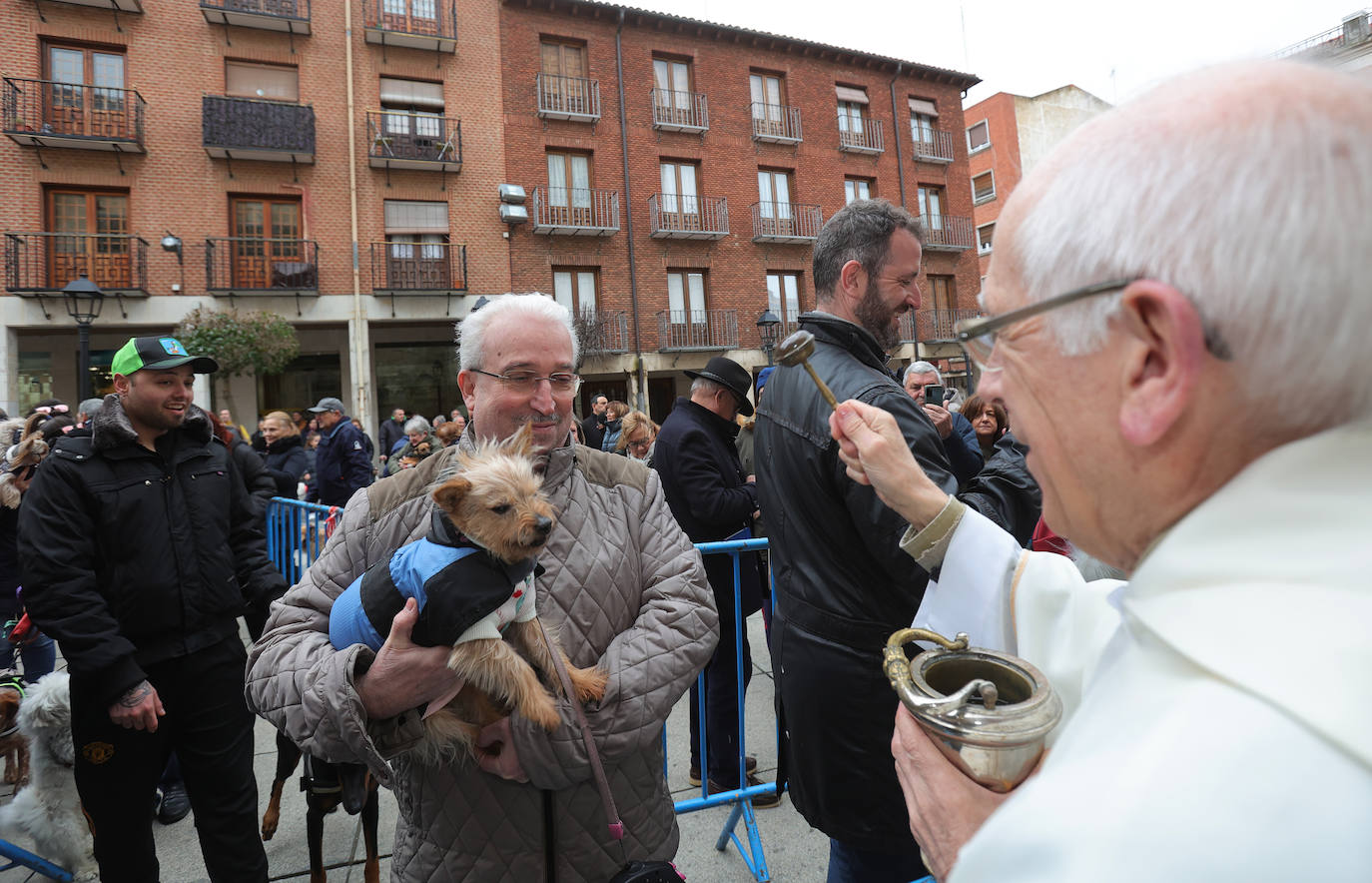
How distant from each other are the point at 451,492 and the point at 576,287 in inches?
756

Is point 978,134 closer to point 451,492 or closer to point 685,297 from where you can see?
point 685,297

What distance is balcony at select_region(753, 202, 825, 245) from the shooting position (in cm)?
2206

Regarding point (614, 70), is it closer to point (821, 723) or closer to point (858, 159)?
point (858, 159)

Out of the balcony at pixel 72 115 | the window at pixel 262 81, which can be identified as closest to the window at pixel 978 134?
the window at pixel 262 81

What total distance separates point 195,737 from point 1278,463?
12.3 ft

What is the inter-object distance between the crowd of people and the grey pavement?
316 mm

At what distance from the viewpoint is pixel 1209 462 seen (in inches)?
25.3

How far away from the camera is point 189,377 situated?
3125mm

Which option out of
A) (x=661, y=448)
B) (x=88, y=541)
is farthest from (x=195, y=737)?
(x=661, y=448)

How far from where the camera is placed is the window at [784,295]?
22.5 meters

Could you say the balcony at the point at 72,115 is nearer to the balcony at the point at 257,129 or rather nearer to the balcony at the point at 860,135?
the balcony at the point at 257,129

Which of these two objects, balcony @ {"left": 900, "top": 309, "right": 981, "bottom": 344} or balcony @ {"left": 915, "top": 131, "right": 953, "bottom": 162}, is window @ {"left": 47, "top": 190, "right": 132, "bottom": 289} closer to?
balcony @ {"left": 900, "top": 309, "right": 981, "bottom": 344}

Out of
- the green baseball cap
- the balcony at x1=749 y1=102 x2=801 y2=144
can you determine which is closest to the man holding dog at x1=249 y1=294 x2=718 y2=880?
the green baseball cap

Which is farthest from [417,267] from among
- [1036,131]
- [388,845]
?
[1036,131]
